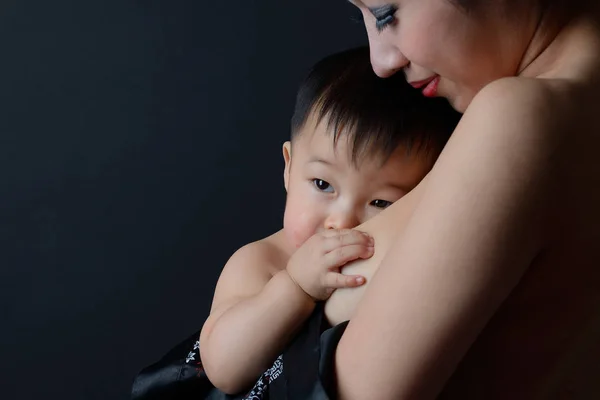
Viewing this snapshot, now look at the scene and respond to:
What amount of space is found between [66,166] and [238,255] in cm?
81

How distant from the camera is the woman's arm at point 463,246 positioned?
0.69m

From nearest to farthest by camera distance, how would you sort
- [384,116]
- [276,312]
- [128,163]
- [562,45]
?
1. [562,45]
2. [276,312]
3. [384,116]
4. [128,163]

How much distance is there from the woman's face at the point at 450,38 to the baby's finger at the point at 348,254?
196 mm

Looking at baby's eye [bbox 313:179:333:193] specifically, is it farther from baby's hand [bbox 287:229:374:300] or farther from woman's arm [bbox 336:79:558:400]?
woman's arm [bbox 336:79:558:400]

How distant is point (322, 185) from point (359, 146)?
0.10 metres

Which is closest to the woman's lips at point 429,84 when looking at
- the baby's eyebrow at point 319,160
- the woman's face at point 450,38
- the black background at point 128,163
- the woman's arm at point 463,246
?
the woman's face at point 450,38

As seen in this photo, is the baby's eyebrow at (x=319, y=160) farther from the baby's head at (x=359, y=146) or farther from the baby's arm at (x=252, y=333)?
the baby's arm at (x=252, y=333)

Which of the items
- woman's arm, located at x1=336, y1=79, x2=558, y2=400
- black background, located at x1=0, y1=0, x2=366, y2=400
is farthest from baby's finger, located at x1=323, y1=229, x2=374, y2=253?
black background, located at x1=0, y1=0, x2=366, y2=400

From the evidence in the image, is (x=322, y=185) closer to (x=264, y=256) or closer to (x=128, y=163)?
(x=264, y=256)

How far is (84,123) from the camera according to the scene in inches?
72.0

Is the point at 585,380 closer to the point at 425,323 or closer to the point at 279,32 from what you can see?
the point at 425,323

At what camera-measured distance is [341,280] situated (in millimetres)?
877

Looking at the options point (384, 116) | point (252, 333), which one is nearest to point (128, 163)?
point (384, 116)

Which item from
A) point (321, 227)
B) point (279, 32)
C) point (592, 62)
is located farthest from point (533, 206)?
point (279, 32)
